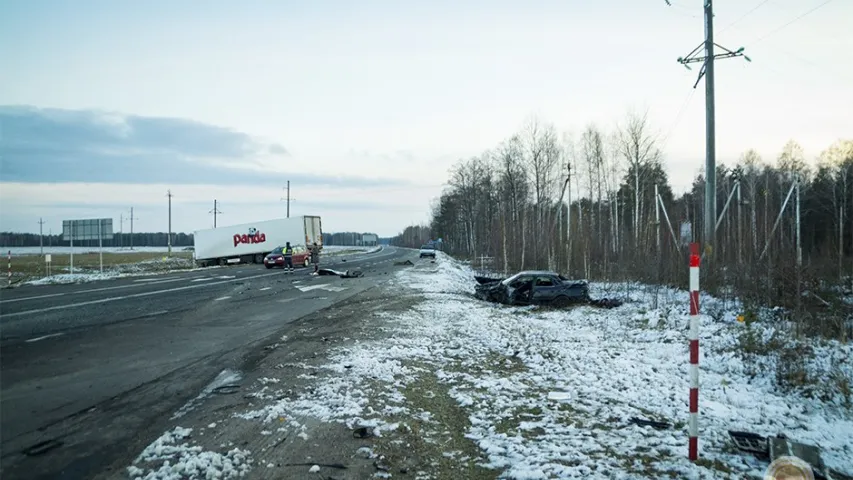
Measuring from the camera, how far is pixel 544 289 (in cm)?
1827

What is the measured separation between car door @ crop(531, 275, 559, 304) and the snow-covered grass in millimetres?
5363

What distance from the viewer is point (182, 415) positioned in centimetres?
588

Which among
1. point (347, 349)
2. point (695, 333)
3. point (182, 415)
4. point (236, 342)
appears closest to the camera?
A: point (695, 333)

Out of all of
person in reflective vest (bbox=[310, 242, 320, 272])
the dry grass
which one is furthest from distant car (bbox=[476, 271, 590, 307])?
the dry grass

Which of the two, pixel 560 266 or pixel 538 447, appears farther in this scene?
pixel 560 266

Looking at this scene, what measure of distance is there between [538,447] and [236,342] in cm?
761

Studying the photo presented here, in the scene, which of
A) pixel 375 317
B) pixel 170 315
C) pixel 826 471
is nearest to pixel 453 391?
pixel 826 471

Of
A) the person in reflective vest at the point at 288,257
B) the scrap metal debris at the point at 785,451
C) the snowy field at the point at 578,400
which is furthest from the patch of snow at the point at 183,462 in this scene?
the person in reflective vest at the point at 288,257

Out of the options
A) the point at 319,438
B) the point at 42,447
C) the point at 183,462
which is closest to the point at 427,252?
the point at 319,438

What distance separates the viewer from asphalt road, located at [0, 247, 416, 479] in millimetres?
4949

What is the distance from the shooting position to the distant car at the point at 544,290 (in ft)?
59.6

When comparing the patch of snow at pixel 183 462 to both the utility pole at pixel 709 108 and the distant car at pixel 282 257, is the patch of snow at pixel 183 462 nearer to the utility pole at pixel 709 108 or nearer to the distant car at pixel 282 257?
the utility pole at pixel 709 108

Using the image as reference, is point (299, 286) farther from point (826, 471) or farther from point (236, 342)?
point (826, 471)

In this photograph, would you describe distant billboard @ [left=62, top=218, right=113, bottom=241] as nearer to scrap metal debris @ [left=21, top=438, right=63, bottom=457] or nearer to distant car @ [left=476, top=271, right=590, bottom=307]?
distant car @ [left=476, top=271, right=590, bottom=307]
